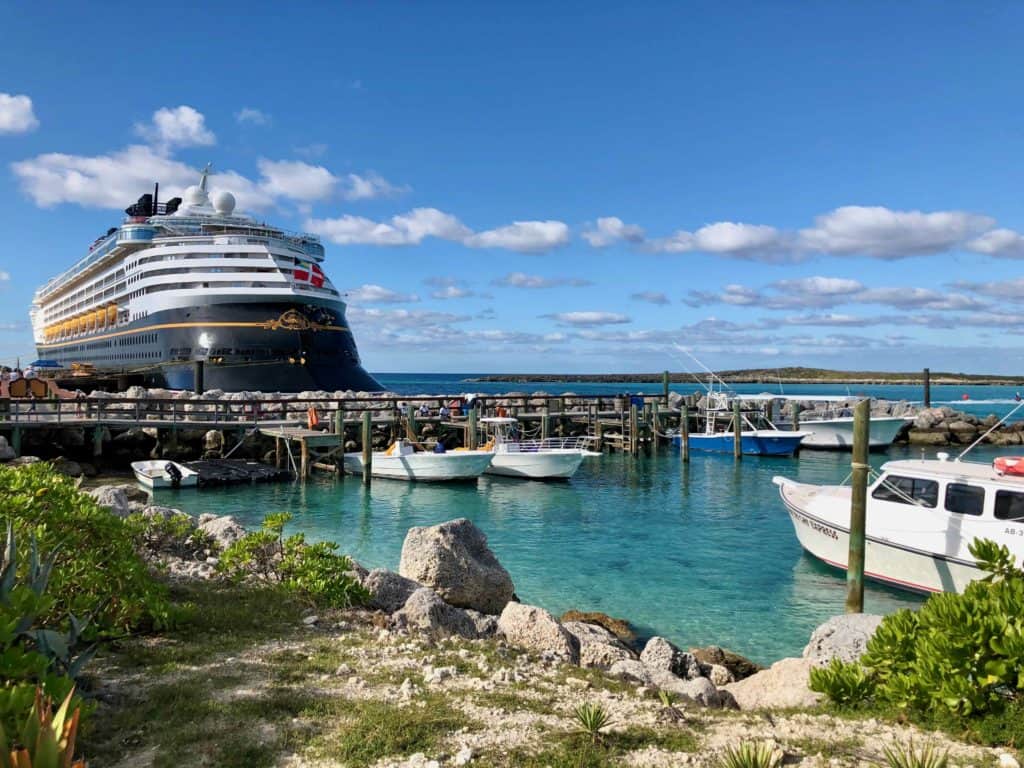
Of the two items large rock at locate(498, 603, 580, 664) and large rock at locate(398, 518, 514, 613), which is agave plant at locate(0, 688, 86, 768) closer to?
large rock at locate(498, 603, 580, 664)

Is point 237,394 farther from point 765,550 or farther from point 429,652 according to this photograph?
point 429,652

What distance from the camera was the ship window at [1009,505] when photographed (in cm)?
1174

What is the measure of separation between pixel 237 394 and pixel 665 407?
25847mm

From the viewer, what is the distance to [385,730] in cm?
469

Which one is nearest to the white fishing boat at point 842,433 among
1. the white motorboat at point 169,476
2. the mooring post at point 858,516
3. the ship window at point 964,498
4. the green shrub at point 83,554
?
the ship window at point 964,498

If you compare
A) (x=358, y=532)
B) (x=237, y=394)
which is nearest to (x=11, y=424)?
(x=237, y=394)

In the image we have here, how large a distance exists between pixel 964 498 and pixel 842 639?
21.4ft

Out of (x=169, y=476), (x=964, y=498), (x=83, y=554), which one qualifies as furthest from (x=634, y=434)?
(x=83, y=554)

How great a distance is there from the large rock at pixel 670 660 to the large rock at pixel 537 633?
3.26 ft

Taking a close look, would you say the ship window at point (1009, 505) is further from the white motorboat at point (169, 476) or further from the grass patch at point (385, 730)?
the white motorboat at point (169, 476)

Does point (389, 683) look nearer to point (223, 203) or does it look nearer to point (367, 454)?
point (367, 454)

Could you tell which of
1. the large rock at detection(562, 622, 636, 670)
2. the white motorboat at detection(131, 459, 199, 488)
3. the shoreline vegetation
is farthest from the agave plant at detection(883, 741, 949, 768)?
the white motorboat at detection(131, 459, 199, 488)

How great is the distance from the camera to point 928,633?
4961mm

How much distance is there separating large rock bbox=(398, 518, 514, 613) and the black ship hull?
1323 inches
